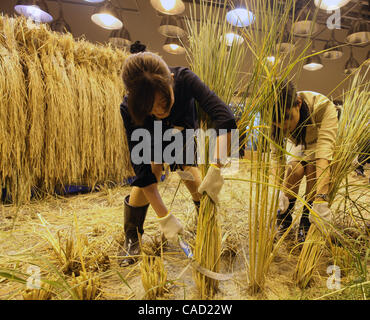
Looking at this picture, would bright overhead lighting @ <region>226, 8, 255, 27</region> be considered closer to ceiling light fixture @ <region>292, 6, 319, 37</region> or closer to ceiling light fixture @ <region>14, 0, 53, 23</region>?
ceiling light fixture @ <region>292, 6, 319, 37</region>

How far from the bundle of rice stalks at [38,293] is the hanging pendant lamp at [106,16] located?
339 cm

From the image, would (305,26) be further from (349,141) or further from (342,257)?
(342,257)

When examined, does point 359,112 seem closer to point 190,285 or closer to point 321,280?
point 321,280

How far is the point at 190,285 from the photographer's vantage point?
702 mm

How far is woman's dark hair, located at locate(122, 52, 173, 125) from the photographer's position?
0.67 metres

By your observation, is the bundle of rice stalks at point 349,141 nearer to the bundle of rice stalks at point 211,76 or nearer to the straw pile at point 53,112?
the bundle of rice stalks at point 211,76

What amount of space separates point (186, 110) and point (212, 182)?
15.4 inches

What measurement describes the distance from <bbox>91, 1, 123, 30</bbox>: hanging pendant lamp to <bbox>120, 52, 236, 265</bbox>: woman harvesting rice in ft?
9.20

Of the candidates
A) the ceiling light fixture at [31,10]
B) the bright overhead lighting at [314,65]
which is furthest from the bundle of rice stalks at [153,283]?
the bright overhead lighting at [314,65]

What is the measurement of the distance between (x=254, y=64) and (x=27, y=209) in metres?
1.78

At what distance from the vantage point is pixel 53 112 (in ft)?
5.62

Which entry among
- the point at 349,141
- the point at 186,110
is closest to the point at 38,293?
the point at 186,110

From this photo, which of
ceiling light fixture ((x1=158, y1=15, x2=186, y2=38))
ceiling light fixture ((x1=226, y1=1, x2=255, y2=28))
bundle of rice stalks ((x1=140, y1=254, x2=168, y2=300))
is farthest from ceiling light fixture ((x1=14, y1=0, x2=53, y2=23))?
bundle of rice stalks ((x1=140, y1=254, x2=168, y2=300))

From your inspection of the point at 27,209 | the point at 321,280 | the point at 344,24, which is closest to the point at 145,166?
the point at 321,280
